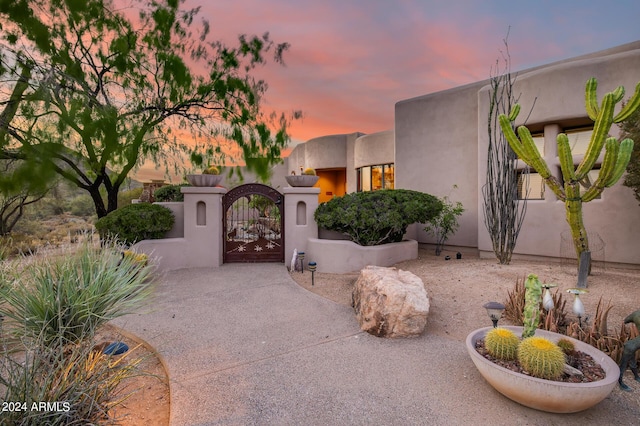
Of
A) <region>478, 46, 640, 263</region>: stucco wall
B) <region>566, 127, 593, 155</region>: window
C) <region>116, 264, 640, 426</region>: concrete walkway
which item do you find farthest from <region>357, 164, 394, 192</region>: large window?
<region>116, 264, 640, 426</region>: concrete walkway

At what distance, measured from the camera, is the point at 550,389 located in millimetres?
2385

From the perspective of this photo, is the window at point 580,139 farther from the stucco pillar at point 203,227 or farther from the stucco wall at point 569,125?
the stucco pillar at point 203,227

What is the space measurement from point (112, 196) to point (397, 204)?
942 cm

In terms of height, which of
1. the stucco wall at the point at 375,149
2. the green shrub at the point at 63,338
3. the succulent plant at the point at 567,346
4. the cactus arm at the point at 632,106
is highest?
the stucco wall at the point at 375,149

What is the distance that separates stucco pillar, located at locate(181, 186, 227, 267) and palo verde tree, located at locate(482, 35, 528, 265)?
6.93 meters

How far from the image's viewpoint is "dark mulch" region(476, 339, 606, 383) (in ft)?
8.53

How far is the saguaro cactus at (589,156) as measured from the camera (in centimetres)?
480

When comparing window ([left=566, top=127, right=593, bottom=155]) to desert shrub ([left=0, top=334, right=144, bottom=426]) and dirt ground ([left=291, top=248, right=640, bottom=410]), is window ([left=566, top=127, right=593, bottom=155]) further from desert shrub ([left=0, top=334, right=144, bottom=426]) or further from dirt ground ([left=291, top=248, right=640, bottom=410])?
desert shrub ([left=0, top=334, right=144, bottom=426])

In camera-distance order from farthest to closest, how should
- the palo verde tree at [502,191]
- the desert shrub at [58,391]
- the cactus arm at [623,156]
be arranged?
the palo verde tree at [502,191], the cactus arm at [623,156], the desert shrub at [58,391]

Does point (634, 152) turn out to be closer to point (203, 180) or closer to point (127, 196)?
point (203, 180)

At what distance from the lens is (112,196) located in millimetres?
10531

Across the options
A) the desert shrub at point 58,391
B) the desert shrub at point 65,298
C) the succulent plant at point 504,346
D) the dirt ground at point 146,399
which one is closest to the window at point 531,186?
the succulent plant at point 504,346

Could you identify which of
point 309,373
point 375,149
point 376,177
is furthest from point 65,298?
point 376,177

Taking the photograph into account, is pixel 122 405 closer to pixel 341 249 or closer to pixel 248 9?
pixel 341 249
